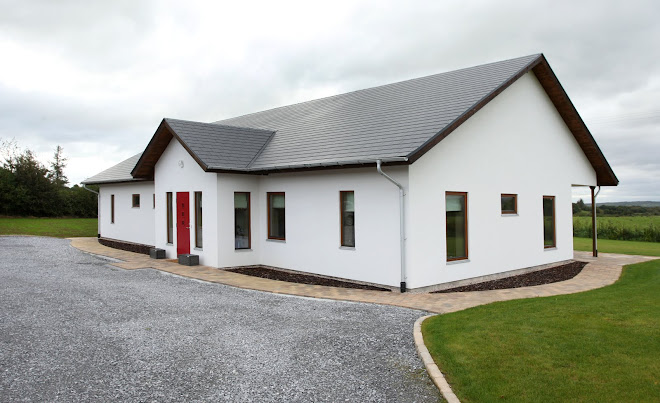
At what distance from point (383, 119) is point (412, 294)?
506cm

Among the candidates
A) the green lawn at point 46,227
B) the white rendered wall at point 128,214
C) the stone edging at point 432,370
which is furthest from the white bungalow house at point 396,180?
the green lawn at point 46,227

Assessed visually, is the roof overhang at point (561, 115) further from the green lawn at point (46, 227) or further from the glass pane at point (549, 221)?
the green lawn at point (46, 227)

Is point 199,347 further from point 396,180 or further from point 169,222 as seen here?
A: point 169,222

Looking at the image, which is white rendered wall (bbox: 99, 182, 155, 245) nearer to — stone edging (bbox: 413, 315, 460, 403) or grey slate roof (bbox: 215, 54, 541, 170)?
grey slate roof (bbox: 215, 54, 541, 170)

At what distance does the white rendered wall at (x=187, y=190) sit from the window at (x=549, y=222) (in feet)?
33.7

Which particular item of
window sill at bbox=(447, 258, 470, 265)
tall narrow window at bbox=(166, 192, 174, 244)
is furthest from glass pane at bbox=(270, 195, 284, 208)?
window sill at bbox=(447, 258, 470, 265)

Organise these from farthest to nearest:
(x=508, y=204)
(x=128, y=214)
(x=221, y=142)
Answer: (x=128, y=214)
(x=221, y=142)
(x=508, y=204)

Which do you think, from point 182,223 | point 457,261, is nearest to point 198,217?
point 182,223

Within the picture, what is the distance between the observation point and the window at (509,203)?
13.0 m

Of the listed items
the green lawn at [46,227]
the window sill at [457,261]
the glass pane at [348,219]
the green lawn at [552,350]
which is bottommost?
the green lawn at [552,350]

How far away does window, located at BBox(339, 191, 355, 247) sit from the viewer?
11.7 metres

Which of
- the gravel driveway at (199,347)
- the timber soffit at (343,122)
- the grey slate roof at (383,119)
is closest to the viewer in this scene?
the gravel driveway at (199,347)

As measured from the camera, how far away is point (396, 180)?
10.5m

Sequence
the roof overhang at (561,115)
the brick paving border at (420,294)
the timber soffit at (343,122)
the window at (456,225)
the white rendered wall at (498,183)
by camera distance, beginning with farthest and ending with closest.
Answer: the window at (456,225)
the timber soffit at (343,122)
the white rendered wall at (498,183)
the roof overhang at (561,115)
the brick paving border at (420,294)
